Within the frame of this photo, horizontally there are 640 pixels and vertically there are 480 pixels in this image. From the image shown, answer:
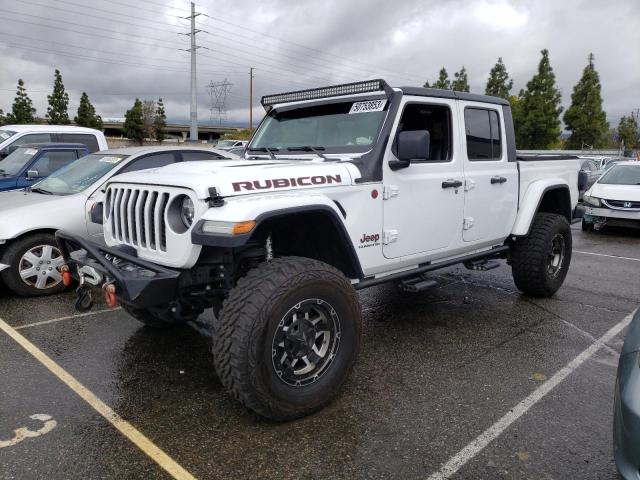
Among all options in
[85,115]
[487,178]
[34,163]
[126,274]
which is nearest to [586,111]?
[487,178]

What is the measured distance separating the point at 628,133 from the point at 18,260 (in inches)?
2695

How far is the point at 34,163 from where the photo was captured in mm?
7863

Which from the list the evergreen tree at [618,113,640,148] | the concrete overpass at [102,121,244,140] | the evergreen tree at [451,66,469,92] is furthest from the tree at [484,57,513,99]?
the concrete overpass at [102,121,244,140]

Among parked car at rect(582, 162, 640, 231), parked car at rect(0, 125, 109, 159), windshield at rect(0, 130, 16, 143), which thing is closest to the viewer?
parked car at rect(0, 125, 109, 159)

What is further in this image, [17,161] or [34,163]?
[17,161]

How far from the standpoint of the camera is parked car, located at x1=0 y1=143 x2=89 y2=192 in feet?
24.9

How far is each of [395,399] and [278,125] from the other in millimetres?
2598

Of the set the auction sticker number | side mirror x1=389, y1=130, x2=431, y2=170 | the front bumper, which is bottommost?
the front bumper

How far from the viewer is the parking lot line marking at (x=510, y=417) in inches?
105

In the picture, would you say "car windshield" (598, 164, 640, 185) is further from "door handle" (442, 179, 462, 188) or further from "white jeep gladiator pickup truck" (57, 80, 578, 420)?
"door handle" (442, 179, 462, 188)

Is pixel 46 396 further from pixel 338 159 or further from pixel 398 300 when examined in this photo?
pixel 398 300

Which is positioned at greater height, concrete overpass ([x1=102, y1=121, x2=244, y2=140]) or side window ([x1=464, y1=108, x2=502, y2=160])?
concrete overpass ([x1=102, y1=121, x2=244, y2=140])

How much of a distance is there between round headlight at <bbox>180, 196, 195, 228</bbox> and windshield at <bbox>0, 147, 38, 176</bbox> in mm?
6123

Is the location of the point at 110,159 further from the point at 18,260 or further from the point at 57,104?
the point at 57,104
